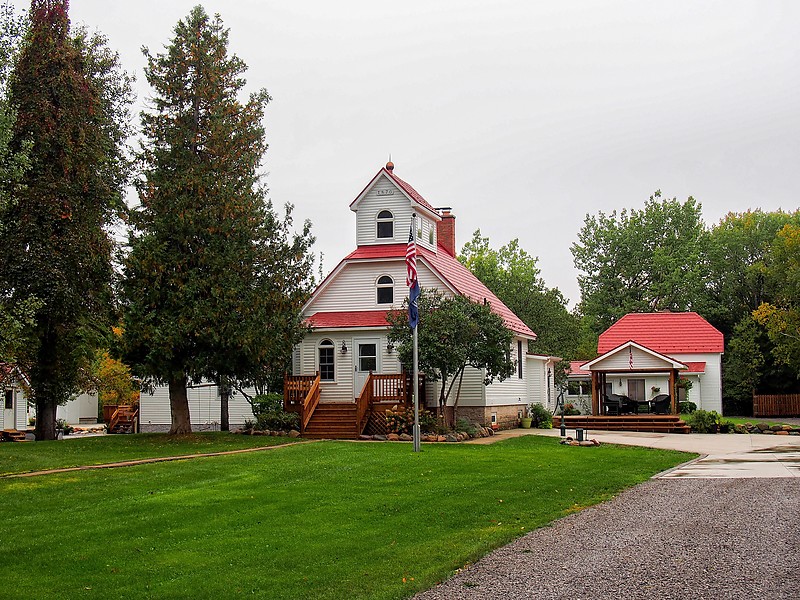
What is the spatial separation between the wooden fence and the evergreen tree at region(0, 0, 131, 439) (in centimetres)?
4189

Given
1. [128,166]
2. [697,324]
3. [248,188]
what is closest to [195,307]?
[248,188]

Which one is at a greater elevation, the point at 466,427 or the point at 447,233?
the point at 447,233

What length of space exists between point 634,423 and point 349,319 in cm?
1244

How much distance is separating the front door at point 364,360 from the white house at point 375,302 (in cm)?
4

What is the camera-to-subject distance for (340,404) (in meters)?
30.6

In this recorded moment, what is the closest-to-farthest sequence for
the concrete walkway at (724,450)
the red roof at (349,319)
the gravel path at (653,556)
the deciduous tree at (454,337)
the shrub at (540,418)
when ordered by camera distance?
the gravel path at (653,556)
the concrete walkway at (724,450)
the deciduous tree at (454,337)
the red roof at (349,319)
the shrub at (540,418)

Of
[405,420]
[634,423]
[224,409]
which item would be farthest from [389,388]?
[634,423]

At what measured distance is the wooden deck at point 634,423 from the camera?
1356 inches

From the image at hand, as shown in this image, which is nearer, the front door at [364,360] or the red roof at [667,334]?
the front door at [364,360]

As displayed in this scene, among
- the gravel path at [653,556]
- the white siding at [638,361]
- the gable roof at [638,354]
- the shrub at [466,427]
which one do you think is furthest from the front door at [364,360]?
the gravel path at [653,556]

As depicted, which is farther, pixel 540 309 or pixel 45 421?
pixel 540 309

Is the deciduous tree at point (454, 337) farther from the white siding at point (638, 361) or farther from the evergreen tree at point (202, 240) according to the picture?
the white siding at point (638, 361)

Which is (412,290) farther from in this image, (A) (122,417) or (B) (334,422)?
(A) (122,417)

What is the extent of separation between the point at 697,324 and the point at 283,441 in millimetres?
31712
